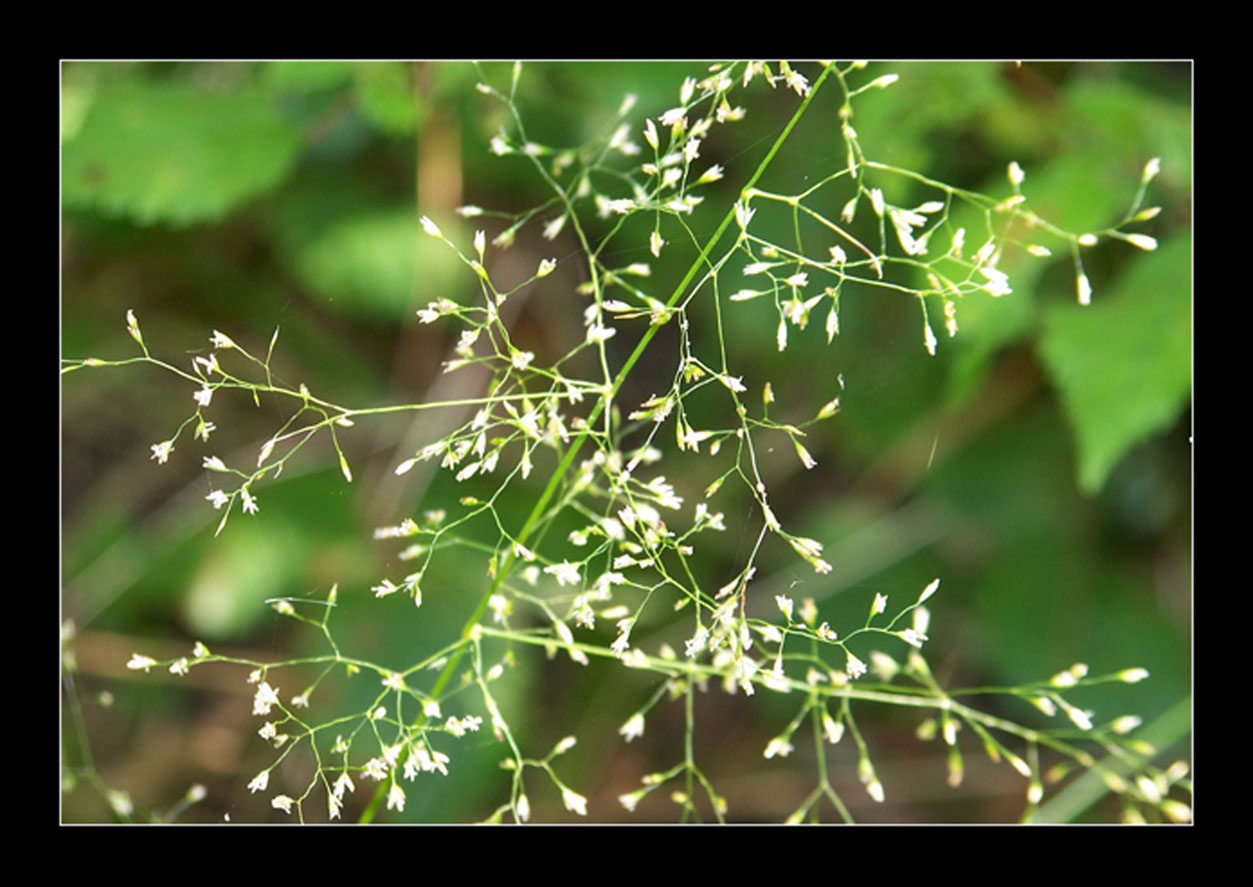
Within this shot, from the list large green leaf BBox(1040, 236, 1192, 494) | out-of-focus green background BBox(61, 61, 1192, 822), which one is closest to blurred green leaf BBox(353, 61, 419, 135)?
out-of-focus green background BBox(61, 61, 1192, 822)

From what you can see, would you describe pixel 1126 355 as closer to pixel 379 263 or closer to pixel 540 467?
pixel 540 467

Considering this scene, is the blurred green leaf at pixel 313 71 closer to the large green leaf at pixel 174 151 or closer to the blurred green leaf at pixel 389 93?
the blurred green leaf at pixel 389 93

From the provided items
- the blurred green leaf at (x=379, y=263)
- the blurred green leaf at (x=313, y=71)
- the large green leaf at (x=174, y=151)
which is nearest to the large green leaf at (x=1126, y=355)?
the blurred green leaf at (x=379, y=263)

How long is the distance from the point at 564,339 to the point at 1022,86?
92 cm

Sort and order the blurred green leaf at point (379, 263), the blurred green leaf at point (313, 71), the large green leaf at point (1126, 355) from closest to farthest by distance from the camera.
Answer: the large green leaf at point (1126, 355)
the blurred green leaf at point (313, 71)
the blurred green leaf at point (379, 263)

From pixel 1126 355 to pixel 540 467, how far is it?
94 cm

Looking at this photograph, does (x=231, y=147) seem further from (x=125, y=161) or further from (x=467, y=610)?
(x=467, y=610)

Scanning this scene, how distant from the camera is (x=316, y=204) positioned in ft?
6.20

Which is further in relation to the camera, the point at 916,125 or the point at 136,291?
the point at 136,291

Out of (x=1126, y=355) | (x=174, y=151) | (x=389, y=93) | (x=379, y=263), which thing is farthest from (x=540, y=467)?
(x=1126, y=355)

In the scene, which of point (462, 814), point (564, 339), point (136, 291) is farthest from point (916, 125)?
point (136, 291)

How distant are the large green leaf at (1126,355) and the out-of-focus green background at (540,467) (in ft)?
0.04

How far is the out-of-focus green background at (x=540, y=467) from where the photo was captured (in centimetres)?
159

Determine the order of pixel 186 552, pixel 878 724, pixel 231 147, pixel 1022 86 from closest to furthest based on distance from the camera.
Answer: pixel 1022 86, pixel 231 147, pixel 186 552, pixel 878 724
